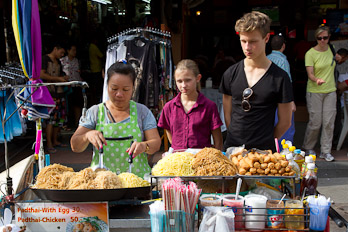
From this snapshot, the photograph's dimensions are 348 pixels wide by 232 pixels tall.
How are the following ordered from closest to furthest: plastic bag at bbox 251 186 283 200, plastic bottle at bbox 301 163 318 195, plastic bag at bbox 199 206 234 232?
plastic bag at bbox 199 206 234 232
plastic bag at bbox 251 186 283 200
plastic bottle at bbox 301 163 318 195

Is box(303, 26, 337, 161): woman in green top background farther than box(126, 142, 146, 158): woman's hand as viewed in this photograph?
Yes

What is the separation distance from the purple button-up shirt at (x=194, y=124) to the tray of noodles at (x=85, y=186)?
56.5 inches

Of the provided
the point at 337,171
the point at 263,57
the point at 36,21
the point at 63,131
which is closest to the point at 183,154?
the point at 263,57

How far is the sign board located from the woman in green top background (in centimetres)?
561

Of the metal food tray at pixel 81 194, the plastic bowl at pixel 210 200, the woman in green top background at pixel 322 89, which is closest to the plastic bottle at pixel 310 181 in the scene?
the plastic bowl at pixel 210 200

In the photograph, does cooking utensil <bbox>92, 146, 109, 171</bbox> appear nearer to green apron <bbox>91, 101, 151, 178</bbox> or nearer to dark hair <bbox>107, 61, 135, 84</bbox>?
green apron <bbox>91, 101, 151, 178</bbox>

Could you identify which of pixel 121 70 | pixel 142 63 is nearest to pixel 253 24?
pixel 121 70

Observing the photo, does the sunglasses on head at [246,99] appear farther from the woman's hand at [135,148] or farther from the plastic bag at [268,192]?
the plastic bag at [268,192]

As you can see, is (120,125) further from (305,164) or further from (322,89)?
(322,89)

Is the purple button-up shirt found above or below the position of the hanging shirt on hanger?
below

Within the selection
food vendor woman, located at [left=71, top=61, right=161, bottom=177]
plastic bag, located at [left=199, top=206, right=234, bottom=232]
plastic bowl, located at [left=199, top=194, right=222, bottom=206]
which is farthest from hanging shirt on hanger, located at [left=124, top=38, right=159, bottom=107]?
plastic bag, located at [left=199, top=206, right=234, bottom=232]

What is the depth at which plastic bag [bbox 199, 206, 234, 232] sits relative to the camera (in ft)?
5.90

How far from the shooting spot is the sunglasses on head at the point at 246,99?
3.15 metres

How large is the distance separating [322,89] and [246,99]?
Result: 427 cm
